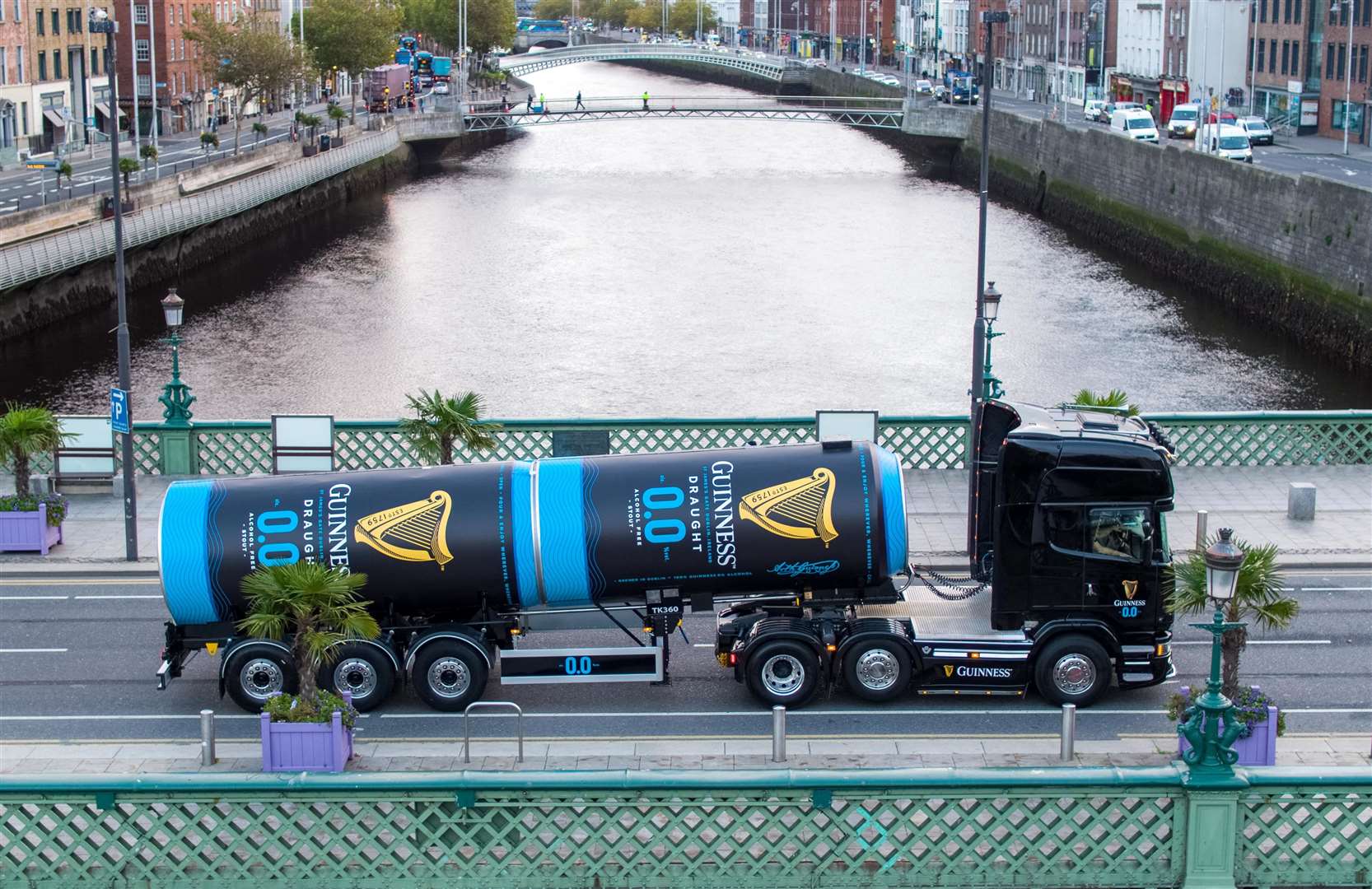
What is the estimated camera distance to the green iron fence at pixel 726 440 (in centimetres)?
3288

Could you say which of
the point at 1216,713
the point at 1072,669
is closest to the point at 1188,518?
the point at 1072,669

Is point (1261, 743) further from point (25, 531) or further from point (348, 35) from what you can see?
point (348, 35)

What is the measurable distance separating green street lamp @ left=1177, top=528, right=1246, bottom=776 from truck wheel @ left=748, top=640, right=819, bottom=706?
7263mm

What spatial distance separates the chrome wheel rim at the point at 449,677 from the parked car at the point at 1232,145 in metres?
64.4

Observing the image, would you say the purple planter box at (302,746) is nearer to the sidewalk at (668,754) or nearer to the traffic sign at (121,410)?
the sidewalk at (668,754)

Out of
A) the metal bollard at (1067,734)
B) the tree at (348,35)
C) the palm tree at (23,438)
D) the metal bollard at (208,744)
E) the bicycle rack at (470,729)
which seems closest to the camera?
the bicycle rack at (470,729)

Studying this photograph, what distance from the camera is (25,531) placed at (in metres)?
28.9

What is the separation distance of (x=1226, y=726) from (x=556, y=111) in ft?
380

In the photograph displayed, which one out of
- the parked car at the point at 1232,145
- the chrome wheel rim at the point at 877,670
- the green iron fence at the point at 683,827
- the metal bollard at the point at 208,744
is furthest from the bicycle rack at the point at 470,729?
the parked car at the point at 1232,145

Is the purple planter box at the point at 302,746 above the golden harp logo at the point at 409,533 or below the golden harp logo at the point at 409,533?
below

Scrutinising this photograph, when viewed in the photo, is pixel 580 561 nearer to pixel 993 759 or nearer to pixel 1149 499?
pixel 993 759

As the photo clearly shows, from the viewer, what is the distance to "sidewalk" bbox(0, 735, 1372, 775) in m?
20.3

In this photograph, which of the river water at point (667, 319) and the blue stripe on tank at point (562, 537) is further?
the river water at point (667, 319)

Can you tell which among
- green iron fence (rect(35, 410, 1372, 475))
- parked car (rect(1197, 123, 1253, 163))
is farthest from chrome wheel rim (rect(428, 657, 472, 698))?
parked car (rect(1197, 123, 1253, 163))
